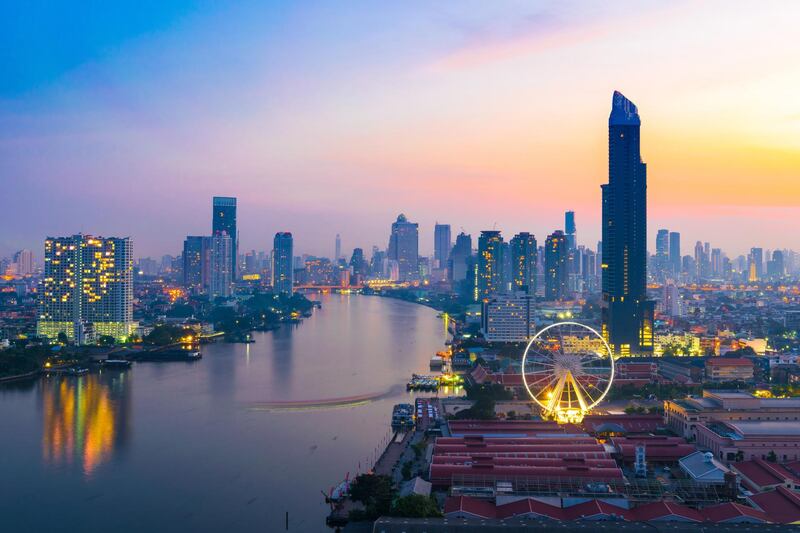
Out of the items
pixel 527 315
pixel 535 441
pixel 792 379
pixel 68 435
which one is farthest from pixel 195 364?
pixel 792 379

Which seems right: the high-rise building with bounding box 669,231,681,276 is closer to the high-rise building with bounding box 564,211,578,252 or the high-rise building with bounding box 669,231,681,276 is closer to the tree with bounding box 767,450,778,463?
the high-rise building with bounding box 564,211,578,252

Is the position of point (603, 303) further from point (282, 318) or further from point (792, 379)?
point (282, 318)

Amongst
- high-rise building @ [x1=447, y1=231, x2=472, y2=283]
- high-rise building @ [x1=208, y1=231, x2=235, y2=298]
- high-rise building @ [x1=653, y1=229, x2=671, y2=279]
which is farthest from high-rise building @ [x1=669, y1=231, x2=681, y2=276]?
high-rise building @ [x1=208, y1=231, x2=235, y2=298]

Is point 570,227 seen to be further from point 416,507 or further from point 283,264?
point 416,507

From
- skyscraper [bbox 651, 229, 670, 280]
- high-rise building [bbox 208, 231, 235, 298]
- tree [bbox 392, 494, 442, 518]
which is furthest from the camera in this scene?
skyscraper [bbox 651, 229, 670, 280]

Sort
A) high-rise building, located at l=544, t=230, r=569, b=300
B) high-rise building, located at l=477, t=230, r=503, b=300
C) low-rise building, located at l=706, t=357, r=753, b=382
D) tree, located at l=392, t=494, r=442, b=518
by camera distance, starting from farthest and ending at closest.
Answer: high-rise building, located at l=544, t=230, r=569, b=300 → high-rise building, located at l=477, t=230, r=503, b=300 → low-rise building, located at l=706, t=357, r=753, b=382 → tree, located at l=392, t=494, r=442, b=518

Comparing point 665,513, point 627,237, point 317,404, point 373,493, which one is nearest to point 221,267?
point 627,237
